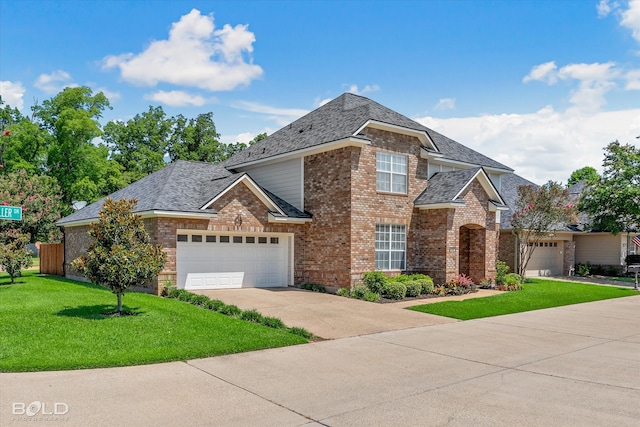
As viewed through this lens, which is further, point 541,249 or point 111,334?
point 541,249

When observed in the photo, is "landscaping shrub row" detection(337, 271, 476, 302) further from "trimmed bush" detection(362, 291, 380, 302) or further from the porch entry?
the porch entry

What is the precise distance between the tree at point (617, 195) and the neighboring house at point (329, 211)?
10.4 meters

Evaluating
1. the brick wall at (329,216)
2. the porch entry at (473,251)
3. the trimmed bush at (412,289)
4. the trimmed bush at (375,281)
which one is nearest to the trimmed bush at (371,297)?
the trimmed bush at (375,281)

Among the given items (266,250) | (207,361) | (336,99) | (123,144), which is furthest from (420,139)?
(123,144)

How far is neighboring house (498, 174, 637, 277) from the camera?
2930cm

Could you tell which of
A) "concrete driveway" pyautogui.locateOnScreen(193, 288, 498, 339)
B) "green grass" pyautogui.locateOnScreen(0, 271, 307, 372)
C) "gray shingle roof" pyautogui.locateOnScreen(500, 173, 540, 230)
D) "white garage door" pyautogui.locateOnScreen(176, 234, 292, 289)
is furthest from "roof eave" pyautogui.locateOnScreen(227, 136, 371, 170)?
"gray shingle roof" pyautogui.locateOnScreen(500, 173, 540, 230)

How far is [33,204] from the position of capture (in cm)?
2952

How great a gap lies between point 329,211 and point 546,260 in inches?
685

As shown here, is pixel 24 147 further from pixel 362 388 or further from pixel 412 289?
pixel 362 388

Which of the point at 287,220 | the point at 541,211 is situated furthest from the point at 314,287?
the point at 541,211

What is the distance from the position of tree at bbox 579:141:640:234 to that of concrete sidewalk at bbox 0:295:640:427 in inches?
782

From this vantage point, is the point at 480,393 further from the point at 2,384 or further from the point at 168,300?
the point at 168,300

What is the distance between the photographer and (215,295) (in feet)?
54.3

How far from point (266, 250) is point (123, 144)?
3292 centimetres
